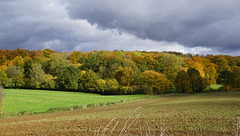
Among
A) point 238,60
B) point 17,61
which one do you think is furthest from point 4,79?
point 238,60

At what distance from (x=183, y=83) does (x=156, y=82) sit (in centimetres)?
997

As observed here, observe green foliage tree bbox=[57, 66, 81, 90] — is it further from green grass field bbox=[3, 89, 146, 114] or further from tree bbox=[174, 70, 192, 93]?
tree bbox=[174, 70, 192, 93]

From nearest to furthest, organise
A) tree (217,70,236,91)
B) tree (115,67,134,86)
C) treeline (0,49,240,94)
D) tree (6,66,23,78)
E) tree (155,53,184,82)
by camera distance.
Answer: tree (217,70,236,91) < treeline (0,49,240,94) < tree (115,67,134,86) < tree (6,66,23,78) < tree (155,53,184,82)

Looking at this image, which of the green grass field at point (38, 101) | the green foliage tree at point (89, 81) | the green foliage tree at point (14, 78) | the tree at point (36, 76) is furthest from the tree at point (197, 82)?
the green foliage tree at point (14, 78)

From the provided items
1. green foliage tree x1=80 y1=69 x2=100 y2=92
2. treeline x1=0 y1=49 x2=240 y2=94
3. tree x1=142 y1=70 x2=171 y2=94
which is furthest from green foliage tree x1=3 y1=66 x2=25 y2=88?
tree x1=142 y1=70 x2=171 y2=94

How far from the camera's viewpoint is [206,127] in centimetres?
1216

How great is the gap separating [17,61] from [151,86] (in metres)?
67.4

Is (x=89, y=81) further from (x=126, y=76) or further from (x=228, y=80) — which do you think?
(x=228, y=80)

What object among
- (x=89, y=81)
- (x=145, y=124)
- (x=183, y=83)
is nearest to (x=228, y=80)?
(x=183, y=83)

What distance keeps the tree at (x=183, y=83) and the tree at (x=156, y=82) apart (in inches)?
145

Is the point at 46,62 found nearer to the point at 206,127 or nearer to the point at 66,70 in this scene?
the point at 66,70

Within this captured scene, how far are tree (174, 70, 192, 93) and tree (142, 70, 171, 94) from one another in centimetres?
369

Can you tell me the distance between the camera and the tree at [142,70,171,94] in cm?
7044

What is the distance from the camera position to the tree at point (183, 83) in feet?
225
